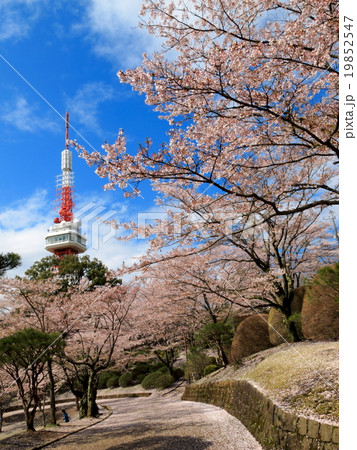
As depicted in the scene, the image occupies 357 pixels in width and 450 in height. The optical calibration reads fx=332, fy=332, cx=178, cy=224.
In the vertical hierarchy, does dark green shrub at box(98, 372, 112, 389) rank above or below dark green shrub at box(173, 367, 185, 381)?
below

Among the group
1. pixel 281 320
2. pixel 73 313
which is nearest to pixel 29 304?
pixel 73 313

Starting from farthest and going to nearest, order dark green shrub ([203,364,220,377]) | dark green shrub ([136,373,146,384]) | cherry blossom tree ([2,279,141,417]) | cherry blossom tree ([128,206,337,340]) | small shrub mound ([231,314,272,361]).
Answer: dark green shrub ([136,373,146,384]), dark green shrub ([203,364,220,377]), cherry blossom tree ([2,279,141,417]), small shrub mound ([231,314,272,361]), cherry blossom tree ([128,206,337,340])

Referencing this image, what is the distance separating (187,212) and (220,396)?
7333 mm

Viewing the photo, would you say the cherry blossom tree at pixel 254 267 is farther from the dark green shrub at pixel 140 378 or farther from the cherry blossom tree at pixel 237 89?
the dark green shrub at pixel 140 378

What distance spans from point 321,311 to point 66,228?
204 feet

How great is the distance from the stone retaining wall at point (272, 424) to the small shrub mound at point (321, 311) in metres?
2.59

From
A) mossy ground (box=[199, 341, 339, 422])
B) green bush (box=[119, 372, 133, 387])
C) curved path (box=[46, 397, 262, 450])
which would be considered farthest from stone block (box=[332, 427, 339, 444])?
green bush (box=[119, 372, 133, 387])

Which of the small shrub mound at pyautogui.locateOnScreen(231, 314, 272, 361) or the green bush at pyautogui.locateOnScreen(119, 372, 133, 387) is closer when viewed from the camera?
the small shrub mound at pyautogui.locateOnScreen(231, 314, 272, 361)

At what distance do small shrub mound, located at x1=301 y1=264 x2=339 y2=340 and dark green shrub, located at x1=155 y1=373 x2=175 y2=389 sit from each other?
1312cm

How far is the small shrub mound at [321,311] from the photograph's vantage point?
8672 millimetres

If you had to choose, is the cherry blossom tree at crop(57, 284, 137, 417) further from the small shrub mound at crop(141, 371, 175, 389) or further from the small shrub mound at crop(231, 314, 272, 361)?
the small shrub mound at crop(141, 371, 175, 389)

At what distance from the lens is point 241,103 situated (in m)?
4.19

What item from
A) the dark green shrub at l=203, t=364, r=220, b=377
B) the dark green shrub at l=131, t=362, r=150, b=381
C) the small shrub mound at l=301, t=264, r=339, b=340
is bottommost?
the dark green shrub at l=131, t=362, r=150, b=381

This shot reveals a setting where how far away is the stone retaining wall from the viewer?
3.84 meters
